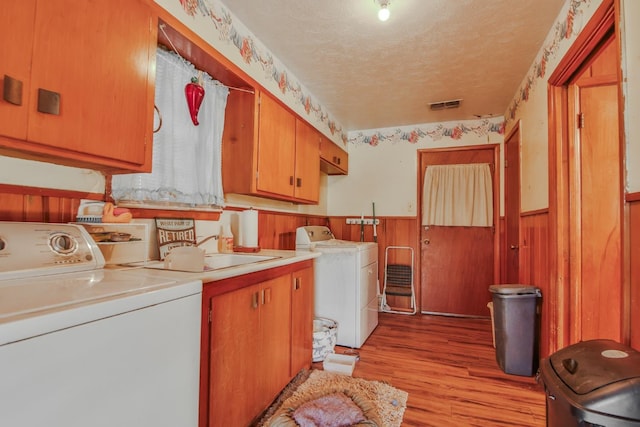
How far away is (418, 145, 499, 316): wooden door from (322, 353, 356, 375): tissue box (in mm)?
1745

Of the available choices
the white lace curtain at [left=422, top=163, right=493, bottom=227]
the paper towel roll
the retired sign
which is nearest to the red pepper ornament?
the retired sign

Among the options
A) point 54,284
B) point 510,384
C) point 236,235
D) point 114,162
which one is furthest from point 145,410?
point 510,384

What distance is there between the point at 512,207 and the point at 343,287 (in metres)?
1.87

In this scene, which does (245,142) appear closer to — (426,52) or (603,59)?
(426,52)

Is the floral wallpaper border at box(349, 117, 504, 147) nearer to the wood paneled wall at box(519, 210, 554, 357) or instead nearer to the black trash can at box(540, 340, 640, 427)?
the wood paneled wall at box(519, 210, 554, 357)

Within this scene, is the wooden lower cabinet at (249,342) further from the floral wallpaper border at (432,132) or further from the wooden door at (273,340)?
the floral wallpaper border at (432,132)

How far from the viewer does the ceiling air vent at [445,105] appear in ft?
10.5

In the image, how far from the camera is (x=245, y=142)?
2098 millimetres

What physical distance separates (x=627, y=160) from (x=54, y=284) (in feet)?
6.50

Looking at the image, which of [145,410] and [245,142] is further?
[245,142]

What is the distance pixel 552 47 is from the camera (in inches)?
79.9

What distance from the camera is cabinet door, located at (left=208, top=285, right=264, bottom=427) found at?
1.30 meters

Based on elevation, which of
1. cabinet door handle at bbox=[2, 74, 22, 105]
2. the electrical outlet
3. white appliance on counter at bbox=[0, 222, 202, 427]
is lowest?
white appliance on counter at bbox=[0, 222, 202, 427]

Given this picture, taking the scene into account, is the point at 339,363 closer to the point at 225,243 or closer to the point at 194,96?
the point at 225,243
